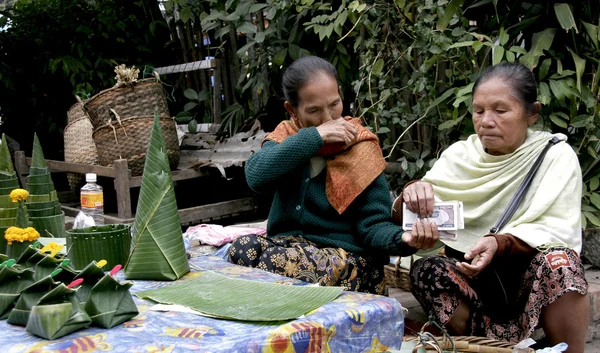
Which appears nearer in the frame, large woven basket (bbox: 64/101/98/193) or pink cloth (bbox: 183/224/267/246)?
pink cloth (bbox: 183/224/267/246)

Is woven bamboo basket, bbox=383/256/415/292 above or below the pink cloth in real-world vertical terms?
below

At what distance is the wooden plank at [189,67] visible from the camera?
18.7ft

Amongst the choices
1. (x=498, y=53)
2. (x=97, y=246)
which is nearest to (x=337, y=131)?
(x=97, y=246)

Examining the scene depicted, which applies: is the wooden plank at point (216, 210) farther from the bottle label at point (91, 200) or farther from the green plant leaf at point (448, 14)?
the green plant leaf at point (448, 14)

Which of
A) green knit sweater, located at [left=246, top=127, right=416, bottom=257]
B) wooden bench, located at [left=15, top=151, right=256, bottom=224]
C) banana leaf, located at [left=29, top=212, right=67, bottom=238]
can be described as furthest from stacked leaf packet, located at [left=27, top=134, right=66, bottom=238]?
wooden bench, located at [left=15, top=151, right=256, bottom=224]

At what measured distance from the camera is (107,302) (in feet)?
4.78

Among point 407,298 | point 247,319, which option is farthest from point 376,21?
point 247,319

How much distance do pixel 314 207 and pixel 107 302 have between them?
1296mm

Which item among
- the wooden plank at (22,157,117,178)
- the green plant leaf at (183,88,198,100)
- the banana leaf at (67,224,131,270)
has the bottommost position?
the banana leaf at (67,224,131,270)

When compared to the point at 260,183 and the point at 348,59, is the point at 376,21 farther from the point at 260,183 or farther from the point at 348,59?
the point at 260,183

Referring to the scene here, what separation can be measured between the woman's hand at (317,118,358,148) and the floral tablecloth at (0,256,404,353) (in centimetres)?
88

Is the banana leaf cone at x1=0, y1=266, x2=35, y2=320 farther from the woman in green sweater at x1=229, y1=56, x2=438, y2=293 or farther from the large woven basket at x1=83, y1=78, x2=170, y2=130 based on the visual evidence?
the large woven basket at x1=83, y1=78, x2=170, y2=130

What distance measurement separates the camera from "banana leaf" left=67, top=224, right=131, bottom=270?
187 centimetres

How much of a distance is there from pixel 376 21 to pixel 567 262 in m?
2.13
